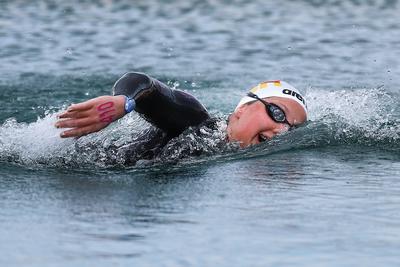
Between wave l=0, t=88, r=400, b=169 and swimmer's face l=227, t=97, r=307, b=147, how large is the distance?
0.22 ft

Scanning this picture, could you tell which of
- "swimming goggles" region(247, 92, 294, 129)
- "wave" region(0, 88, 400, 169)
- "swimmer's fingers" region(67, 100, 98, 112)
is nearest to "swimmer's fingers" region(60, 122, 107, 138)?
→ "swimmer's fingers" region(67, 100, 98, 112)

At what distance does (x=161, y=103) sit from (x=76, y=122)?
1.03 m

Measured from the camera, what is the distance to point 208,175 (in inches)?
284

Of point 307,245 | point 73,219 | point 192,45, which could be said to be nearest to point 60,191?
point 73,219

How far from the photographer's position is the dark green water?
5.41 meters

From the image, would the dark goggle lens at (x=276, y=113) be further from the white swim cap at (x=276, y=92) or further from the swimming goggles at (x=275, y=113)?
the white swim cap at (x=276, y=92)

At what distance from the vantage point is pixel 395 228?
5840 millimetres

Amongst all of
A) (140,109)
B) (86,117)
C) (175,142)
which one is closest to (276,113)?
(175,142)

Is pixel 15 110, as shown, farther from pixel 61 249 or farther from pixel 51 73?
pixel 61 249

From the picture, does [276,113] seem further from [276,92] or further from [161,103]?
[161,103]

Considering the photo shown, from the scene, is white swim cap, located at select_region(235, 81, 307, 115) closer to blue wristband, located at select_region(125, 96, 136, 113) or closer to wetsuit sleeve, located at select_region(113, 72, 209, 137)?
wetsuit sleeve, located at select_region(113, 72, 209, 137)

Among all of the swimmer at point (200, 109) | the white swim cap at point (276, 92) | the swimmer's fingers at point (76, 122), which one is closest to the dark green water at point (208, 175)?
the swimmer at point (200, 109)

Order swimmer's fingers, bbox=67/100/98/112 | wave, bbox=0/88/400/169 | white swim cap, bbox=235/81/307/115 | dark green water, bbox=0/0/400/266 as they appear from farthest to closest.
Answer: white swim cap, bbox=235/81/307/115 → wave, bbox=0/88/400/169 → swimmer's fingers, bbox=67/100/98/112 → dark green water, bbox=0/0/400/266

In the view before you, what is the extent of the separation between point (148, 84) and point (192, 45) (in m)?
8.41
